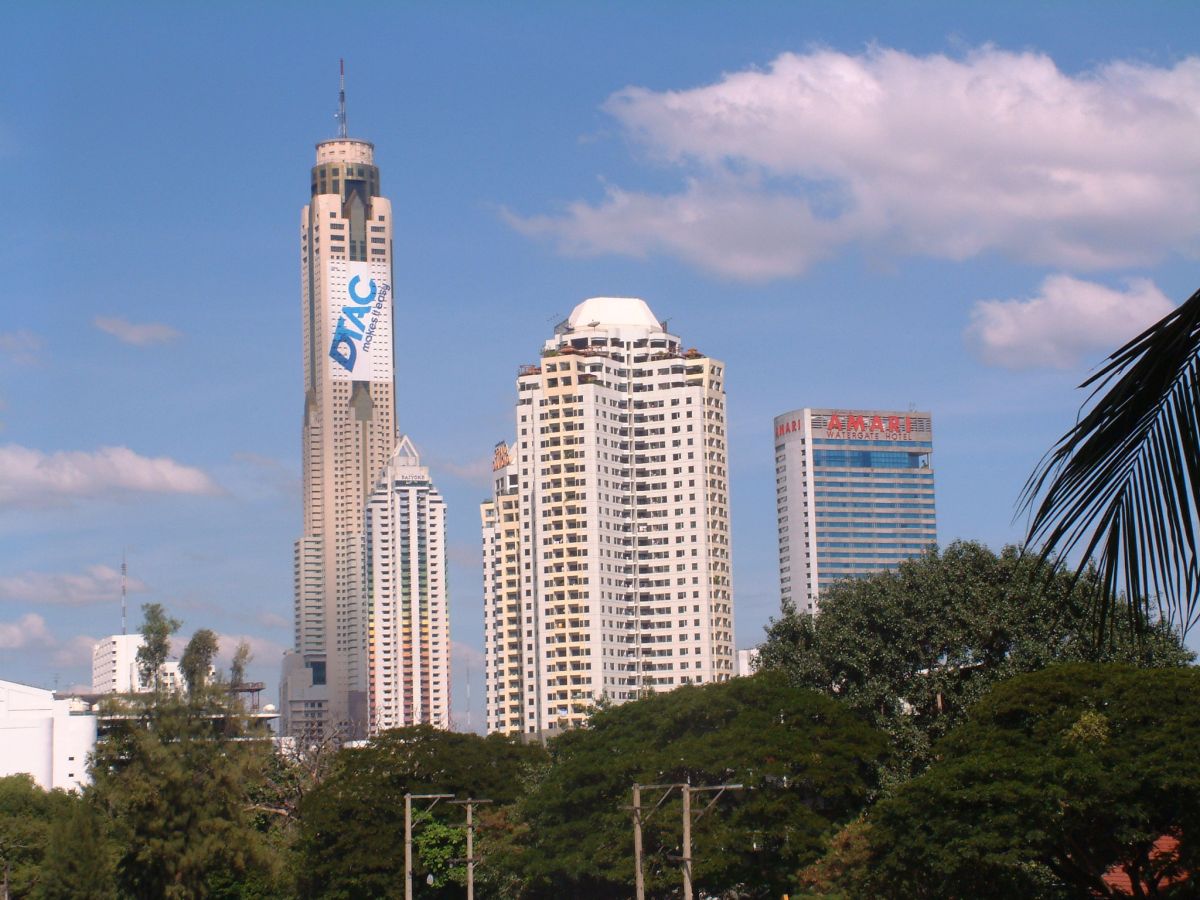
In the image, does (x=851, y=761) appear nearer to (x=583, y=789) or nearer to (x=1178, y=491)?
(x=583, y=789)

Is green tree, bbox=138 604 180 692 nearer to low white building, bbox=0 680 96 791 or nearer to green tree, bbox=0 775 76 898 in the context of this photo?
green tree, bbox=0 775 76 898

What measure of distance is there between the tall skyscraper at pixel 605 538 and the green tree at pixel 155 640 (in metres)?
123

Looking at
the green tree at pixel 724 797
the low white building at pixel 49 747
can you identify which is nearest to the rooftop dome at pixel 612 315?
the low white building at pixel 49 747

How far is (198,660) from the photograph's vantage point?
178 feet

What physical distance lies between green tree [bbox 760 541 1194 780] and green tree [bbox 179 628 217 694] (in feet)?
66.0

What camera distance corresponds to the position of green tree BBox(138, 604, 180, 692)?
180 feet

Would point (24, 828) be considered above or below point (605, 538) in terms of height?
below

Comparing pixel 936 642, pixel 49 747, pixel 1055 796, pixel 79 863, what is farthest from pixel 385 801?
pixel 49 747


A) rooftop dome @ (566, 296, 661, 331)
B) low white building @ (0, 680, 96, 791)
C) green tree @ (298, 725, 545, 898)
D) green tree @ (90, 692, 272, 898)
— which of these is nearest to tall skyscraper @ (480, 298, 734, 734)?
rooftop dome @ (566, 296, 661, 331)

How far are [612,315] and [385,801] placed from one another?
453ft

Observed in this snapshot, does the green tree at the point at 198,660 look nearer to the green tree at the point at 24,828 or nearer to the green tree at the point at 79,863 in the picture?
the green tree at the point at 79,863

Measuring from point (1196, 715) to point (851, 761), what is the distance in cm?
1533

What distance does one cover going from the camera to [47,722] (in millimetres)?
106312

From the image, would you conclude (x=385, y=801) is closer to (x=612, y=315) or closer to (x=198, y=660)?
(x=198, y=660)
